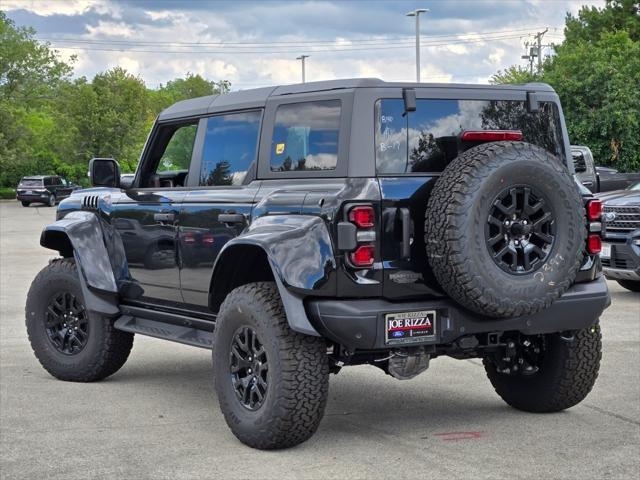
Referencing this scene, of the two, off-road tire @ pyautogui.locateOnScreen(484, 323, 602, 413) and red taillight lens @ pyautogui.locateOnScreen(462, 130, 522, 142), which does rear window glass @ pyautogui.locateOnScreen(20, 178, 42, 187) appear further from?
red taillight lens @ pyautogui.locateOnScreen(462, 130, 522, 142)

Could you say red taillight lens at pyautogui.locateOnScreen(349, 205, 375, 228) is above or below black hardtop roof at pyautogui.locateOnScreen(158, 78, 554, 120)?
below

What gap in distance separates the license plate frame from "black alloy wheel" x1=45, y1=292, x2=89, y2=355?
3204mm

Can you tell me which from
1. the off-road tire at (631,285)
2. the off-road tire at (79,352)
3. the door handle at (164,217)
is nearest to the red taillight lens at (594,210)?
the door handle at (164,217)

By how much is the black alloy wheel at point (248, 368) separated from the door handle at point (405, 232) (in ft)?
3.08

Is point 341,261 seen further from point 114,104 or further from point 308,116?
point 114,104

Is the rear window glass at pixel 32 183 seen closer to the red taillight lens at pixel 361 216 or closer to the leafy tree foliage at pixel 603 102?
the leafy tree foliage at pixel 603 102

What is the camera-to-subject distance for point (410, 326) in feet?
18.2

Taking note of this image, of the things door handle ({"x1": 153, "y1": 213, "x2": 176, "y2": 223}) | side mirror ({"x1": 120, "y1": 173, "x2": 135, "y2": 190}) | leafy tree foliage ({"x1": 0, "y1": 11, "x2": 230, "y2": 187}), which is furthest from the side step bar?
leafy tree foliage ({"x1": 0, "y1": 11, "x2": 230, "y2": 187})

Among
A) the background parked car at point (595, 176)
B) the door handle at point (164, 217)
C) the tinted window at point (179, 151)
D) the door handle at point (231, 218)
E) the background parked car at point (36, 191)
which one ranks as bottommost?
the background parked car at point (36, 191)

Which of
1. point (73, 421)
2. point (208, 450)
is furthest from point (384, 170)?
point (73, 421)

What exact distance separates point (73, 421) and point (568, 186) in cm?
330

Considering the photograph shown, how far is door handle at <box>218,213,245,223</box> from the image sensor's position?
6.21 m

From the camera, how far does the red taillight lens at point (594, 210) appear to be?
6105 mm

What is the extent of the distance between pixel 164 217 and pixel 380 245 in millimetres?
2033
